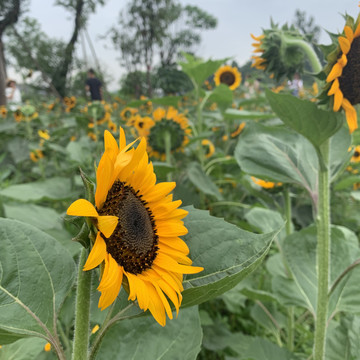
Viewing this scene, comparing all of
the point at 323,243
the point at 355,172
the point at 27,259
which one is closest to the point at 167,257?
the point at 27,259

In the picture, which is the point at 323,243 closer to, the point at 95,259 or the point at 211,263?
the point at 211,263

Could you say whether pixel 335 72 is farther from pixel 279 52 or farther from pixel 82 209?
pixel 82 209

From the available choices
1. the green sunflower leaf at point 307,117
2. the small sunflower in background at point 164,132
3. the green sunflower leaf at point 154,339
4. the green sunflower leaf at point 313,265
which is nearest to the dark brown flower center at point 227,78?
the small sunflower in background at point 164,132

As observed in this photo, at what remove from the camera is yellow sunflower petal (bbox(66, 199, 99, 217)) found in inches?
13.7

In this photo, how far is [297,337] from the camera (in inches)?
57.0

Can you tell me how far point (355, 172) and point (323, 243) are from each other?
7.81 ft

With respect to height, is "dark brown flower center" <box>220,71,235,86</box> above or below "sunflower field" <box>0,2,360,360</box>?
above

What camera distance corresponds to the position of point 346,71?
69 cm

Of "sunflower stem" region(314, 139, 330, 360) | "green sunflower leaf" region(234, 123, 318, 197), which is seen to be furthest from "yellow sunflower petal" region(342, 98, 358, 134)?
"green sunflower leaf" region(234, 123, 318, 197)

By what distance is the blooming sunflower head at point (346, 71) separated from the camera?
0.66 metres

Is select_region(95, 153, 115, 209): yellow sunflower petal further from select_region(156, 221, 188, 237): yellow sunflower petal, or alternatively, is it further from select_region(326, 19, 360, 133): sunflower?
select_region(326, 19, 360, 133): sunflower

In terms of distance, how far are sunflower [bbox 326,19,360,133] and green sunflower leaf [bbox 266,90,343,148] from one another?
2 centimetres

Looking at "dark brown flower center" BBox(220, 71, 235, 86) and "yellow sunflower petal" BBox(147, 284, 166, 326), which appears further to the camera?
"dark brown flower center" BBox(220, 71, 235, 86)

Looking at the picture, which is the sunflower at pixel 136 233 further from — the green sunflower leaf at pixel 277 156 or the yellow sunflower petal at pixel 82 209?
the green sunflower leaf at pixel 277 156
